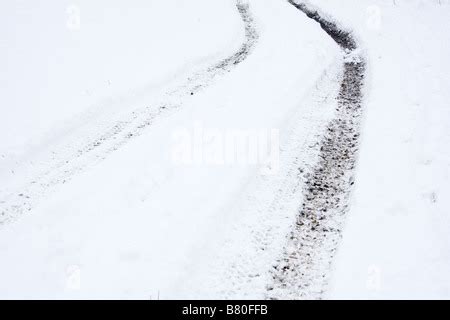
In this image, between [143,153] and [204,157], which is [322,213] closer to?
[204,157]

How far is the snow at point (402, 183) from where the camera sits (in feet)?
19.5

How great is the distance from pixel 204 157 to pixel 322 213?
11.4 ft

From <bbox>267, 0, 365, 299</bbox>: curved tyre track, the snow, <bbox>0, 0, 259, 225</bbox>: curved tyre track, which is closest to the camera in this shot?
the snow

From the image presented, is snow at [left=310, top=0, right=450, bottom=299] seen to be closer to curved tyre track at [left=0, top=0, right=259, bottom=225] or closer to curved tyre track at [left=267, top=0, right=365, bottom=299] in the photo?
curved tyre track at [left=267, top=0, right=365, bottom=299]

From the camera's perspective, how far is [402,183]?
7.78 meters

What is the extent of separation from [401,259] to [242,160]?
4338mm

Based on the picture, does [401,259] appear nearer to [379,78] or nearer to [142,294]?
[142,294]

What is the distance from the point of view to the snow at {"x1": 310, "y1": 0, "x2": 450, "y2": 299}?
5.93 metres

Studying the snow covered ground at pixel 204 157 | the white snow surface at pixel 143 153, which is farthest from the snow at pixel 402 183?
the white snow surface at pixel 143 153

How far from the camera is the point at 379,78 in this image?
1219 centimetres

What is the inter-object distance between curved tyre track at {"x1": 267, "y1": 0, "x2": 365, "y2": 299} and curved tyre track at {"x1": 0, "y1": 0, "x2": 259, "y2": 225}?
5379 mm

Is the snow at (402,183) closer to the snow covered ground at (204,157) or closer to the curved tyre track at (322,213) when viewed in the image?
the snow covered ground at (204,157)

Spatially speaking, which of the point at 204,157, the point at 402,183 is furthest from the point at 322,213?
the point at 204,157

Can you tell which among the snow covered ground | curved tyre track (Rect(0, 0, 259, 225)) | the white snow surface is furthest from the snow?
curved tyre track (Rect(0, 0, 259, 225))
